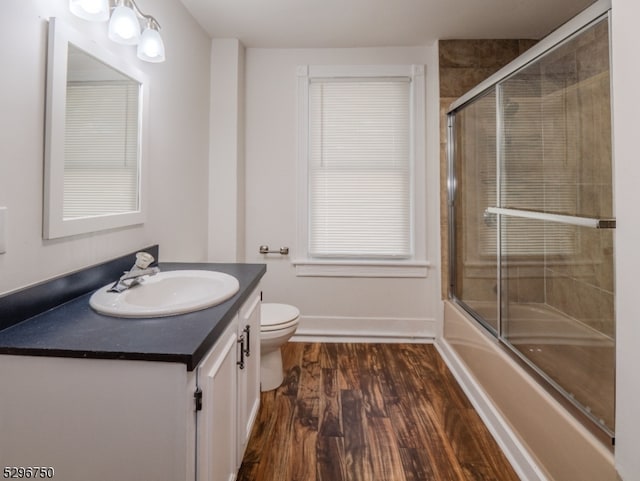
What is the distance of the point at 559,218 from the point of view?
1.56m

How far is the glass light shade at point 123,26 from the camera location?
54.9 inches

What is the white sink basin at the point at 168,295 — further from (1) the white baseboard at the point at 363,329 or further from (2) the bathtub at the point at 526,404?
(1) the white baseboard at the point at 363,329

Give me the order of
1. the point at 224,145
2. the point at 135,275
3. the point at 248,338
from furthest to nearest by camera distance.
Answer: the point at 224,145 < the point at 248,338 < the point at 135,275

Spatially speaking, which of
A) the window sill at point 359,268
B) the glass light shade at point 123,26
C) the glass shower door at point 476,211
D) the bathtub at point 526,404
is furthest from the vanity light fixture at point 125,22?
the bathtub at point 526,404

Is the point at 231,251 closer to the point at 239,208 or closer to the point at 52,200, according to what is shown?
the point at 239,208

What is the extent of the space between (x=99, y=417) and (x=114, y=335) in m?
0.19

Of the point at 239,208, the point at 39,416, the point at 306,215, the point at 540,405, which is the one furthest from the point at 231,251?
the point at 540,405

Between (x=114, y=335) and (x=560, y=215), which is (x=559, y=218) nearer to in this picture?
(x=560, y=215)

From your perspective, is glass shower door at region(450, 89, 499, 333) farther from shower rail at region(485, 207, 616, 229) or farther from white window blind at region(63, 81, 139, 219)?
white window blind at region(63, 81, 139, 219)

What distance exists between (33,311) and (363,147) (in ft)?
7.71

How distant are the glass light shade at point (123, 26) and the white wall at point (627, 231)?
1.64m

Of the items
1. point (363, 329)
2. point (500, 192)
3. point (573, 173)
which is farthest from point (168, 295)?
point (573, 173)

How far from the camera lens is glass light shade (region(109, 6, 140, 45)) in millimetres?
1395

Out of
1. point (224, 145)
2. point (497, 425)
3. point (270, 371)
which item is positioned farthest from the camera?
point (224, 145)
